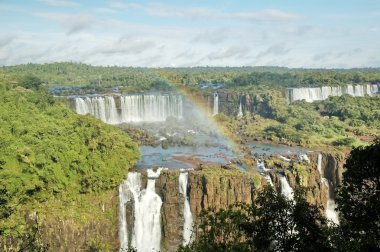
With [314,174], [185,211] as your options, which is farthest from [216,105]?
[185,211]

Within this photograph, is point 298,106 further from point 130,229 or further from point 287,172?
point 130,229

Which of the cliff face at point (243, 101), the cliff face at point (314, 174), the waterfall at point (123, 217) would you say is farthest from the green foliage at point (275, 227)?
the cliff face at point (243, 101)

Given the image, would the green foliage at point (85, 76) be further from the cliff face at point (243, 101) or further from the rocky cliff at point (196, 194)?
the rocky cliff at point (196, 194)

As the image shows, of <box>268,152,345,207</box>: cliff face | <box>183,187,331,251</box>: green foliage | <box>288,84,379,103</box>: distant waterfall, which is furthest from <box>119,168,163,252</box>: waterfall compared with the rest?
<box>288,84,379,103</box>: distant waterfall

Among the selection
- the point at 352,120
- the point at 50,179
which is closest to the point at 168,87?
the point at 352,120

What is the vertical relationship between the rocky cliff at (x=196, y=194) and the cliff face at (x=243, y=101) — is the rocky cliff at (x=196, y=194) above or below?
below

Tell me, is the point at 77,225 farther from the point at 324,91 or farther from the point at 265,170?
the point at 324,91
